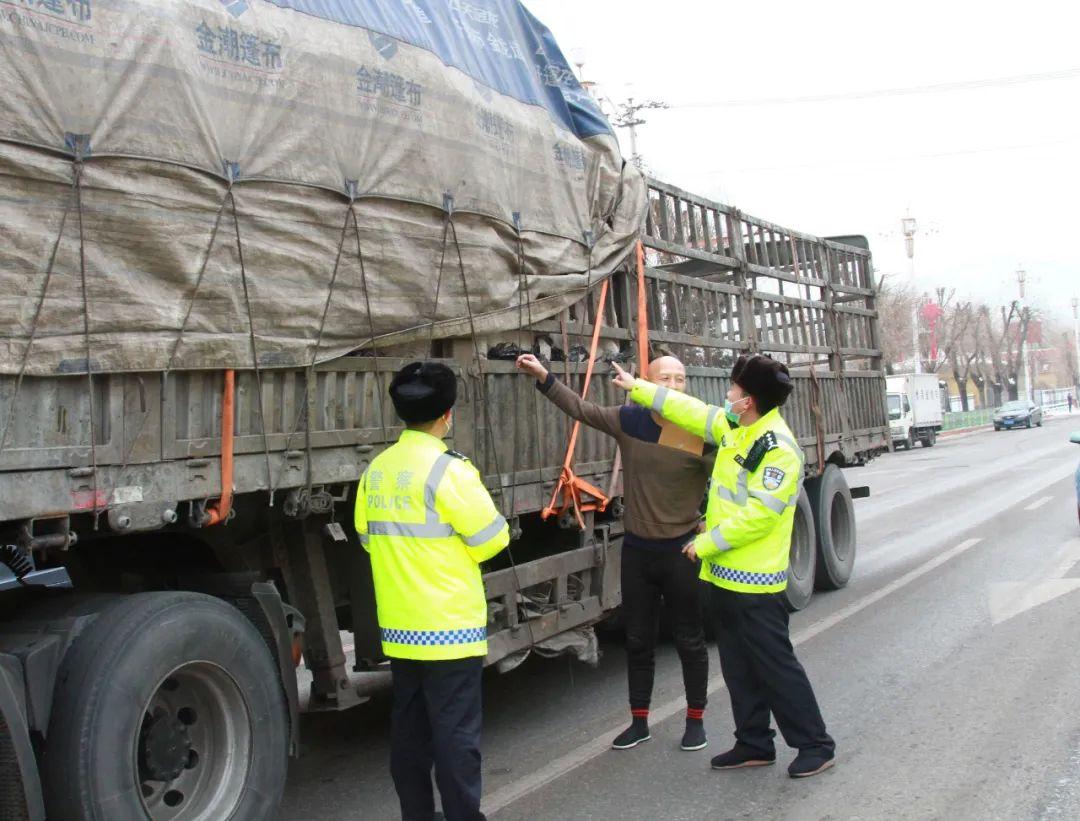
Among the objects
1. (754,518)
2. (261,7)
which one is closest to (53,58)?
(261,7)

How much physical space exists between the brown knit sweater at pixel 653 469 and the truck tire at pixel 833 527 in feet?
13.9

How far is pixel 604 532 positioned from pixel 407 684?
2.69 meters

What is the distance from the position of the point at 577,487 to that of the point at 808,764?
6.50ft

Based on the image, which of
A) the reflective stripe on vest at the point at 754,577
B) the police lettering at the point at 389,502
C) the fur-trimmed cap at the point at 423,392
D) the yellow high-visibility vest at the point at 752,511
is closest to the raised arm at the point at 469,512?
the police lettering at the point at 389,502

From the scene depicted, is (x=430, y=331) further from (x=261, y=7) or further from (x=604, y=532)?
(x=604, y=532)

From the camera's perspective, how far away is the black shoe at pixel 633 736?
539 centimetres

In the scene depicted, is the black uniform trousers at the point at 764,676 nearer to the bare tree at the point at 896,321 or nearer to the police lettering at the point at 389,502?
the police lettering at the point at 389,502

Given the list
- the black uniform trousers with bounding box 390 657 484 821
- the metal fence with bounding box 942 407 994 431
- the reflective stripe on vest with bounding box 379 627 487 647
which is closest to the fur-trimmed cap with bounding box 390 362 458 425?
the reflective stripe on vest with bounding box 379 627 487 647

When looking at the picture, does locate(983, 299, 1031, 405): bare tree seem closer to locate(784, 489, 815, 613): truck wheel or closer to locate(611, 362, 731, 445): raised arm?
locate(784, 489, 815, 613): truck wheel

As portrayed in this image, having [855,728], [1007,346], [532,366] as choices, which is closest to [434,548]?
[532,366]

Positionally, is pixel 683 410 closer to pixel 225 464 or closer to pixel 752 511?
pixel 752 511

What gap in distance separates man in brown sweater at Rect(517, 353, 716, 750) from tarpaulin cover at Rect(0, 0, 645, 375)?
0.74 metres

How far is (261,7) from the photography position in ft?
13.5

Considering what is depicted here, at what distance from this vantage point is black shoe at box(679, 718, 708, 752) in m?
5.29
